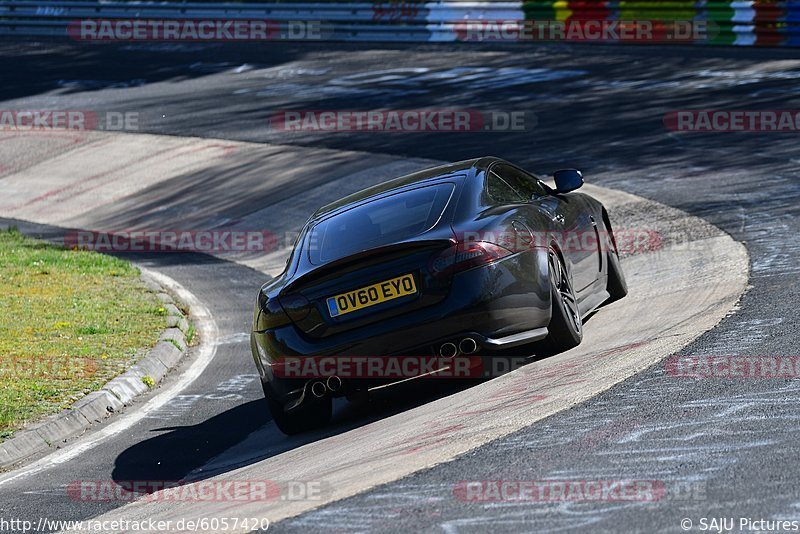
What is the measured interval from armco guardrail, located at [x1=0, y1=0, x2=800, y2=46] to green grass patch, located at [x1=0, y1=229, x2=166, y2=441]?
1500cm

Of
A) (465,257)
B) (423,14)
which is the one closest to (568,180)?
(465,257)

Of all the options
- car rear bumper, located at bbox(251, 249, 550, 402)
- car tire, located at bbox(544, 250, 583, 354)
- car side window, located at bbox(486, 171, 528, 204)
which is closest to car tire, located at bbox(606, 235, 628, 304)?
car side window, located at bbox(486, 171, 528, 204)

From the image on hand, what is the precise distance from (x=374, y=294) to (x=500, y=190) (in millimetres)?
1584

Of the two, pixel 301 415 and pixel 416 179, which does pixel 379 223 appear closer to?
pixel 416 179

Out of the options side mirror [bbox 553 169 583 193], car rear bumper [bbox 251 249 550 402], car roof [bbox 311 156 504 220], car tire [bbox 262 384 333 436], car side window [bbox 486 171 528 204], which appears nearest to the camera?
car rear bumper [bbox 251 249 550 402]

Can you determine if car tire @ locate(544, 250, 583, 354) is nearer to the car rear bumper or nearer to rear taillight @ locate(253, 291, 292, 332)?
the car rear bumper

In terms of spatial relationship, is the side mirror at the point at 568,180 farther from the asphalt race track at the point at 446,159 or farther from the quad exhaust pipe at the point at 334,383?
the quad exhaust pipe at the point at 334,383

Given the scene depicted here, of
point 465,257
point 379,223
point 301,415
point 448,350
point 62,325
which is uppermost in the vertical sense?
point 379,223

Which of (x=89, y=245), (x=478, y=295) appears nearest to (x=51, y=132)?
(x=89, y=245)

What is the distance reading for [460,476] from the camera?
5668 mm

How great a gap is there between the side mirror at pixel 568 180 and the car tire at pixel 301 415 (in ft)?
8.16

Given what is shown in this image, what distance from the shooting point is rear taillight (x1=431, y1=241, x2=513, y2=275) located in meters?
7.46

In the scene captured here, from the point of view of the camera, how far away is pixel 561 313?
8.06 meters

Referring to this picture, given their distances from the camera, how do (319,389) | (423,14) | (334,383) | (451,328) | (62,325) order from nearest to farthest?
(451,328) < (334,383) < (319,389) < (62,325) < (423,14)
